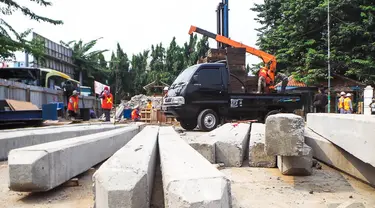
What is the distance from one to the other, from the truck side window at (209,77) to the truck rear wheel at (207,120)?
32.3 inches

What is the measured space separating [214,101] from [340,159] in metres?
6.18

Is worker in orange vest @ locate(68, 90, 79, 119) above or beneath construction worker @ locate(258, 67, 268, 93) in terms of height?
beneath

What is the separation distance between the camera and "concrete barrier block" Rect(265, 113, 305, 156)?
3199 millimetres

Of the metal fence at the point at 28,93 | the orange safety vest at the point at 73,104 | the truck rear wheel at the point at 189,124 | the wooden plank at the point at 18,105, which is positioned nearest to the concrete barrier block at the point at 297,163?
the truck rear wheel at the point at 189,124

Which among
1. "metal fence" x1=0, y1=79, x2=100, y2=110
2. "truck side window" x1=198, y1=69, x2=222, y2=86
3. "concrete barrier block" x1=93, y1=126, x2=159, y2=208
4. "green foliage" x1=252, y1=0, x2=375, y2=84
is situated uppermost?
"green foliage" x1=252, y1=0, x2=375, y2=84

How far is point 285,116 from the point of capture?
3.36 meters

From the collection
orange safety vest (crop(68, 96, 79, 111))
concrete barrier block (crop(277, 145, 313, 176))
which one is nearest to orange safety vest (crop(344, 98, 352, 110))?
orange safety vest (crop(68, 96, 79, 111))

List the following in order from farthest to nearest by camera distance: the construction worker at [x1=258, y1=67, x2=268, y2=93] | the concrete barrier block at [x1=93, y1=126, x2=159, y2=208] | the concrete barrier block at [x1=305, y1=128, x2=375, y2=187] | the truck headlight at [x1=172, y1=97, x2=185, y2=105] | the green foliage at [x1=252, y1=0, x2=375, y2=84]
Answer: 1. the green foliage at [x1=252, y1=0, x2=375, y2=84]
2. the construction worker at [x1=258, y1=67, x2=268, y2=93]
3. the truck headlight at [x1=172, y1=97, x2=185, y2=105]
4. the concrete barrier block at [x1=305, y1=128, x2=375, y2=187]
5. the concrete barrier block at [x1=93, y1=126, x2=159, y2=208]

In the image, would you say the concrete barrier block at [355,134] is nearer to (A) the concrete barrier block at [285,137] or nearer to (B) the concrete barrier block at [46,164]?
(A) the concrete barrier block at [285,137]

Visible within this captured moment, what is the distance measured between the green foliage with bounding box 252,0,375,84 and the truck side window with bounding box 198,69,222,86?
1601 centimetres

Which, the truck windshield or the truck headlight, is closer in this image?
the truck headlight

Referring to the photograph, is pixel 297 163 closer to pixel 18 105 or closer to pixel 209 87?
pixel 209 87

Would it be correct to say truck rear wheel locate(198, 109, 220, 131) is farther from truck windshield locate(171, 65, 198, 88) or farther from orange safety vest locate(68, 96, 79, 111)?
orange safety vest locate(68, 96, 79, 111)

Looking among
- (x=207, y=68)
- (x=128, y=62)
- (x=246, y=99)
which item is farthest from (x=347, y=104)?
(x=128, y=62)
